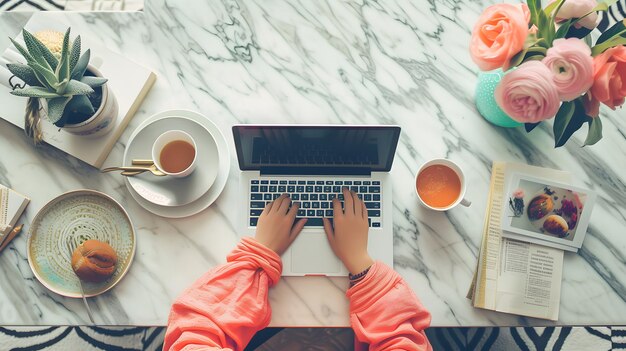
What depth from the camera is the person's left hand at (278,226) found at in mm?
898

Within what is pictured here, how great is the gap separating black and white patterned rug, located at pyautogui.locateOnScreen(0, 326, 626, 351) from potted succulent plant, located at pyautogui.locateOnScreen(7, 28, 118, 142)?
719 mm

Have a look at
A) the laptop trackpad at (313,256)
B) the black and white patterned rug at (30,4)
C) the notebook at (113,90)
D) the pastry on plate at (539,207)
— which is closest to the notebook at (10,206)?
the notebook at (113,90)

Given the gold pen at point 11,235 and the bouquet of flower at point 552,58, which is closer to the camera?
the bouquet of flower at point 552,58

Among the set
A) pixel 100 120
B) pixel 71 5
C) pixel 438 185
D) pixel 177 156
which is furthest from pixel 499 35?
pixel 71 5

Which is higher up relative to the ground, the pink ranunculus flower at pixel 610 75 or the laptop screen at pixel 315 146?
the pink ranunculus flower at pixel 610 75

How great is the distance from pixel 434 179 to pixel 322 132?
0.27 metres

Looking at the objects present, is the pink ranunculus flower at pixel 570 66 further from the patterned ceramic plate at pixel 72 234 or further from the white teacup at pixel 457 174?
the patterned ceramic plate at pixel 72 234

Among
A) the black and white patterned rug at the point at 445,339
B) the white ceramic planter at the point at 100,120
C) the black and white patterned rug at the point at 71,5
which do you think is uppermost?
the black and white patterned rug at the point at 71,5

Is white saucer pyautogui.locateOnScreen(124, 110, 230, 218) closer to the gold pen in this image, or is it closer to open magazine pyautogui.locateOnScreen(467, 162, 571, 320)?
the gold pen

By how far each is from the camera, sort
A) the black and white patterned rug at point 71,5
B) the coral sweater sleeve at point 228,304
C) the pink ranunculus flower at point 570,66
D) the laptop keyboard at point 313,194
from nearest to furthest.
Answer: the pink ranunculus flower at point 570,66
the coral sweater sleeve at point 228,304
the laptop keyboard at point 313,194
the black and white patterned rug at point 71,5

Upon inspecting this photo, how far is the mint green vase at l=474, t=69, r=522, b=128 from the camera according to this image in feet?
3.03

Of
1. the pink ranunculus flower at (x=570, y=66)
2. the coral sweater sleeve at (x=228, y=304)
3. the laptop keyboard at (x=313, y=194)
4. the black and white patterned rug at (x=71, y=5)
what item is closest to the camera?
the pink ranunculus flower at (x=570, y=66)

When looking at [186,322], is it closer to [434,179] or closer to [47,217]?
[47,217]

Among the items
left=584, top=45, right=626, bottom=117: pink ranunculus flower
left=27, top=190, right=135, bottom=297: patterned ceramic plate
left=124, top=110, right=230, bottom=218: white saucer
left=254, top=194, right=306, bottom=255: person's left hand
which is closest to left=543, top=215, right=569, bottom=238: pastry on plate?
left=584, top=45, right=626, bottom=117: pink ranunculus flower
